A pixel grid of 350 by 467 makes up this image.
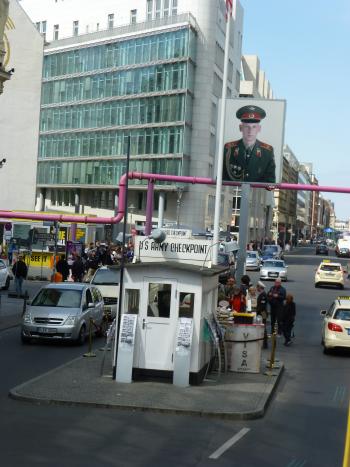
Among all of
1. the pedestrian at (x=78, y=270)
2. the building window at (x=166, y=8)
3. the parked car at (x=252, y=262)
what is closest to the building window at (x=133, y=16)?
the building window at (x=166, y=8)

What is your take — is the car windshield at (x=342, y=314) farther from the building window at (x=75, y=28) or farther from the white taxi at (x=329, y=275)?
the building window at (x=75, y=28)

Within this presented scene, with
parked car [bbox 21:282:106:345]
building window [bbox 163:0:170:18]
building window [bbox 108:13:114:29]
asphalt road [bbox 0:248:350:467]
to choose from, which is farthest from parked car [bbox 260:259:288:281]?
building window [bbox 108:13:114:29]

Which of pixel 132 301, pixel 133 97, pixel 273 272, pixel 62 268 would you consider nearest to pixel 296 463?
pixel 132 301

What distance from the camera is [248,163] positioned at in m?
30.5

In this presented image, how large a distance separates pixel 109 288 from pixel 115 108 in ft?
197

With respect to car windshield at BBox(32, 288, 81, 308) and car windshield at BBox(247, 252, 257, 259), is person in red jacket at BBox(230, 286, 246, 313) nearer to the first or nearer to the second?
car windshield at BBox(32, 288, 81, 308)

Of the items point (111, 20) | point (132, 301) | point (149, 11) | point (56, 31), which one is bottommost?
point (132, 301)

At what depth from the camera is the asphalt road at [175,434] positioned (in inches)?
389

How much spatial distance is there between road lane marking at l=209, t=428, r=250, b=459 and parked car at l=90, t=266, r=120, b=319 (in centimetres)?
1349

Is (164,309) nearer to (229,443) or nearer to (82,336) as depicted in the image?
(229,443)

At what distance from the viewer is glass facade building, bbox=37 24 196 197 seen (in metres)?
80.4

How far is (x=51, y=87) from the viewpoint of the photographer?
90.6 meters

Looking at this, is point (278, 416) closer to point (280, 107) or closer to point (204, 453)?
point (204, 453)

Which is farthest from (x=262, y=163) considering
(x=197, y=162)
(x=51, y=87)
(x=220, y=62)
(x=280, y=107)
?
(x=51, y=87)
